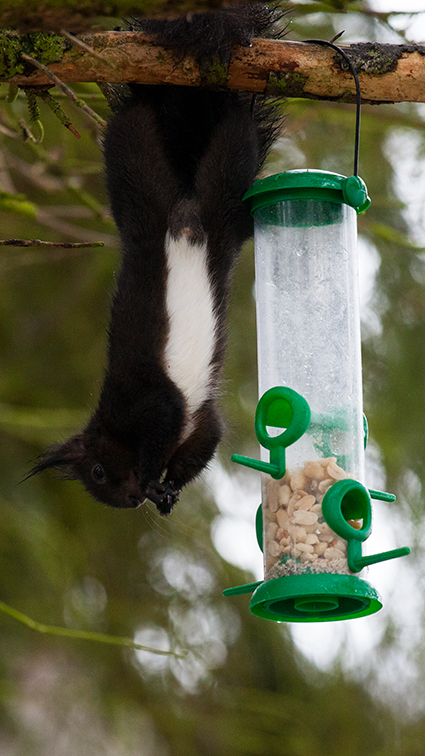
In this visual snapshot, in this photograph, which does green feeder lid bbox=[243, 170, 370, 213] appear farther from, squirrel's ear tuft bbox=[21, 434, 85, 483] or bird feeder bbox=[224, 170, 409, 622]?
squirrel's ear tuft bbox=[21, 434, 85, 483]

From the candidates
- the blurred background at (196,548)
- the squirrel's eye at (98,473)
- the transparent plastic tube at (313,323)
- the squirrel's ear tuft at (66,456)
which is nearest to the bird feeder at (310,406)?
the transparent plastic tube at (313,323)

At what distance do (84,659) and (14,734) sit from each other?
0.64 m

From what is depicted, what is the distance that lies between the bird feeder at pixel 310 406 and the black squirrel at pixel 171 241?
6.2 inches

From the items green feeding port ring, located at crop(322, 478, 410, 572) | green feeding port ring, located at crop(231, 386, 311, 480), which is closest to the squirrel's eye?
green feeding port ring, located at crop(231, 386, 311, 480)

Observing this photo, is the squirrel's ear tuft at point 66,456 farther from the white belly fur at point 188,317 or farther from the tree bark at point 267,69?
the tree bark at point 267,69

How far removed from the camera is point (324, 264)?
3092 mm

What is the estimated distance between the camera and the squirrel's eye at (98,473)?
3473 millimetres

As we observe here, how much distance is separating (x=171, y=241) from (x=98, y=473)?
3.28 feet

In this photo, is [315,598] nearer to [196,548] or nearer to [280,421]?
[280,421]

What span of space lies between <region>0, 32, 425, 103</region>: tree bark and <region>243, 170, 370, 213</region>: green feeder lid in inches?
9.4

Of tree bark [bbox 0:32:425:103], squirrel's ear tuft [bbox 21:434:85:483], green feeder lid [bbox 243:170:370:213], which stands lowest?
squirrel's ear tuft [bbox 21:434:85:483]

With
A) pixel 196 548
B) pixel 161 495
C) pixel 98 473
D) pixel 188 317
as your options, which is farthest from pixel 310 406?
pixel 196 548

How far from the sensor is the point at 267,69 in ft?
8.89

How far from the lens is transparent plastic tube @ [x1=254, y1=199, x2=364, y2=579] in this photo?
118 inches
